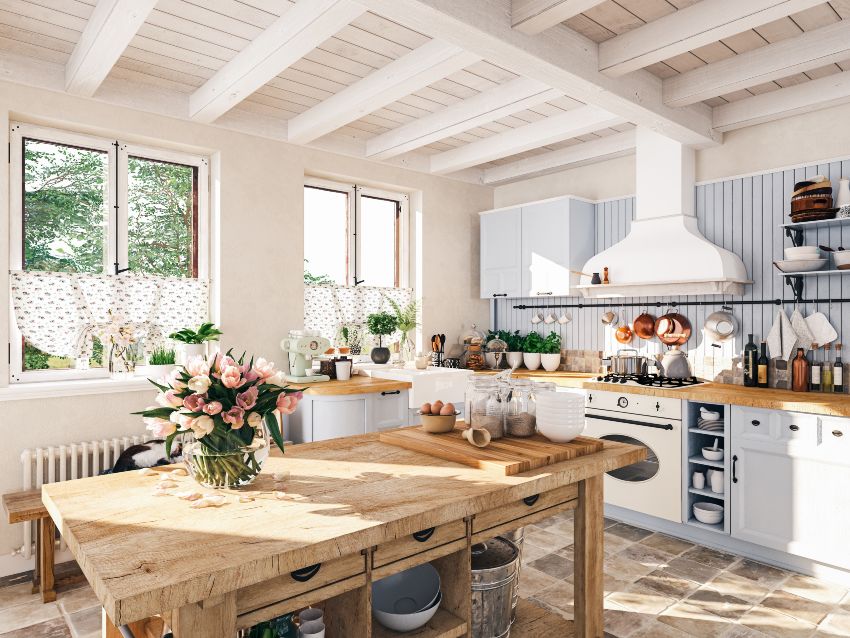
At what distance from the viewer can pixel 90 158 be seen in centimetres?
371

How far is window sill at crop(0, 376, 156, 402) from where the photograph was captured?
3.27 metres

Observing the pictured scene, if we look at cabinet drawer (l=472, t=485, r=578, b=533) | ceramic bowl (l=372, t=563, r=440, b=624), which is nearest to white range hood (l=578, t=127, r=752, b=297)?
cabinet drawer (l=472, t=485, r=578, b=533)

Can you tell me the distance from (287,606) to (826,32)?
3.57 metres

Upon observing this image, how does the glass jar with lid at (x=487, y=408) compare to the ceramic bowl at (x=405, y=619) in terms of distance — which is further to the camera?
the glass jar with lid at (x=487, y=408)

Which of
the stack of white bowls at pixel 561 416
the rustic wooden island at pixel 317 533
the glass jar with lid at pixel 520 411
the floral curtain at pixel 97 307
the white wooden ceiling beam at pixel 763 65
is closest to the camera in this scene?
the rustic wooden island at pixel 317 533

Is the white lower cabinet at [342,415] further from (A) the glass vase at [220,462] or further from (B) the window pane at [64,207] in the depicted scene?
(A) the glass vase at [220,462]

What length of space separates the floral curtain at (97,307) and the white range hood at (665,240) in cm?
311

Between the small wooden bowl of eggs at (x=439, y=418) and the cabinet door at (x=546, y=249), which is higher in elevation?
the cabinet door at (x=546, y=249)

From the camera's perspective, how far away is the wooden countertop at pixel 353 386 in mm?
3875

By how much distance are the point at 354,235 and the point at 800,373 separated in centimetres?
343

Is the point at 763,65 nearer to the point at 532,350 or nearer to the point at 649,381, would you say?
the point at 649,381

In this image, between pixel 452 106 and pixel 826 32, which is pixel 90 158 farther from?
pixel 826 32

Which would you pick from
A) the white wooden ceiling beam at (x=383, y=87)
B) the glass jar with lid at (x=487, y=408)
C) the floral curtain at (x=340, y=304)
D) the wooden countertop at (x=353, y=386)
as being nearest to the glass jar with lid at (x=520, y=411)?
the glass jar with lid at (x=487, y=408)

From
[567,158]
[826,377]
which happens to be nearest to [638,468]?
[826,377]
